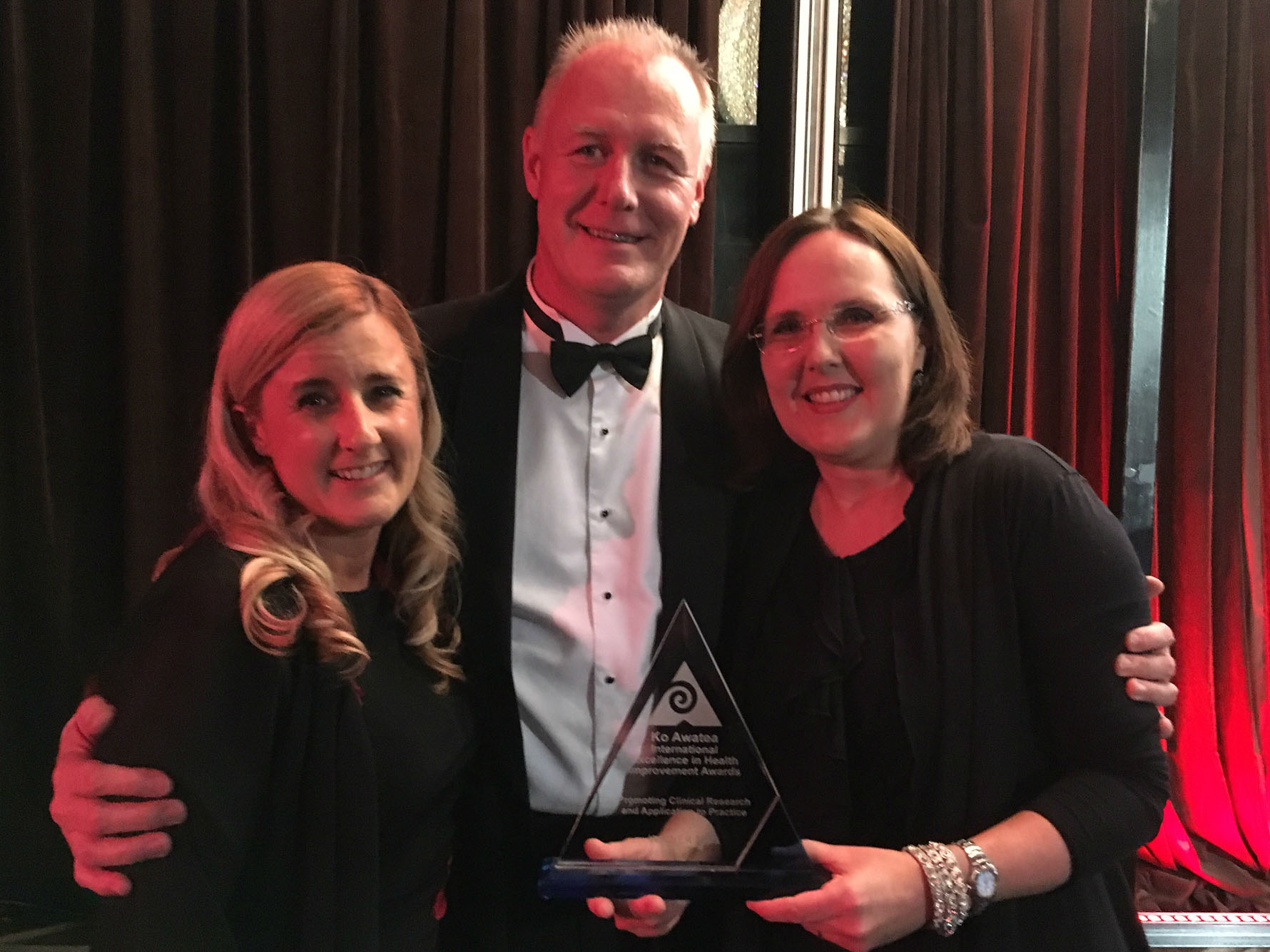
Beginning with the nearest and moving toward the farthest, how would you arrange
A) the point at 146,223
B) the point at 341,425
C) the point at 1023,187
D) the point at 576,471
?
1. the point at 341,425
2. the point at 576,471
3. the point at 146,223
4. the point at 1023,187

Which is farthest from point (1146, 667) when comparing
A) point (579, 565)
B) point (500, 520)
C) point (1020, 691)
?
point (500, 520)

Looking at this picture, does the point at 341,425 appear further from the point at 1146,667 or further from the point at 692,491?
the point at 1146,667

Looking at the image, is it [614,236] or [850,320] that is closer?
[850,320]

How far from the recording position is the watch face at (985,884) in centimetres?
122

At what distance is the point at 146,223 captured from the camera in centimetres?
236

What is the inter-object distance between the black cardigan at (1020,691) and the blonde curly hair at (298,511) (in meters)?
0.62

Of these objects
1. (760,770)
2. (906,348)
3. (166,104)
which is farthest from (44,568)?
(906,348)

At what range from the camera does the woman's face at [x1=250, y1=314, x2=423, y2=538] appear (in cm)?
131

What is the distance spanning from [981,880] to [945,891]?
0.18 feet

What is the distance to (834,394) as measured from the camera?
1429 mm

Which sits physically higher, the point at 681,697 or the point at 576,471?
the point at 576,471

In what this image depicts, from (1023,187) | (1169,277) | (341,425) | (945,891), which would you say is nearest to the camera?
(945,891)

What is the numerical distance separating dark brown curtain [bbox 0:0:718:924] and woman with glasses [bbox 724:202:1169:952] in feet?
4.58

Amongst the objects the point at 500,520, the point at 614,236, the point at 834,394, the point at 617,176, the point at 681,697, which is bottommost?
the point at 681,697
